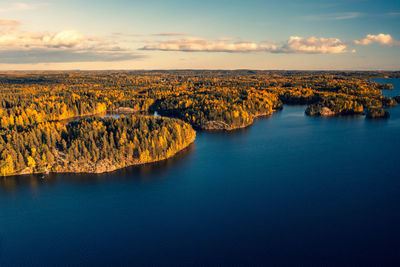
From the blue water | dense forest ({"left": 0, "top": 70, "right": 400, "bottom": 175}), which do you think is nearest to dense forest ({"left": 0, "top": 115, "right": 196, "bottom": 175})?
dense forest ({"left": 0, "top": 70, "right": 400, "bottom": 175})

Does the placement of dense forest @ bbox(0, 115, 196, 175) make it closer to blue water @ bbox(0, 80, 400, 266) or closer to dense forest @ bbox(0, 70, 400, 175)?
dense forest @ bbox(0, 70, 400, 175)

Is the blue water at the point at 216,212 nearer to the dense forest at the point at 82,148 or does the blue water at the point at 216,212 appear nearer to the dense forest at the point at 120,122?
the dense forest at the point at 82,148

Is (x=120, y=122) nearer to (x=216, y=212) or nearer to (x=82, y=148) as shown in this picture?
(x=82, y=148)

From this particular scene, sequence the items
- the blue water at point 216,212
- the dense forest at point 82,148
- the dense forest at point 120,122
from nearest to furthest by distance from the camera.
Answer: the blue water at point 216,212 < the dense forest at point 82,148 < the dense forest at point 120,122

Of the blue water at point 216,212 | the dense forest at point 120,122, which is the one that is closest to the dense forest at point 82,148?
the dense forest at point 120,122

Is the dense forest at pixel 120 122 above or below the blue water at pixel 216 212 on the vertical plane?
above

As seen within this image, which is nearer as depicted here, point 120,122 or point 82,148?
point 82,148

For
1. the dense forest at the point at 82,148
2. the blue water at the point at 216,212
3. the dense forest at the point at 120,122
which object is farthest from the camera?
the dense forest at the point at 120,122

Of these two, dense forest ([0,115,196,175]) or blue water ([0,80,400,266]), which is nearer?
blue water ([0,80,400,266])

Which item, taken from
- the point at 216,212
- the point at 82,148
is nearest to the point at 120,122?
the point at 82,148
